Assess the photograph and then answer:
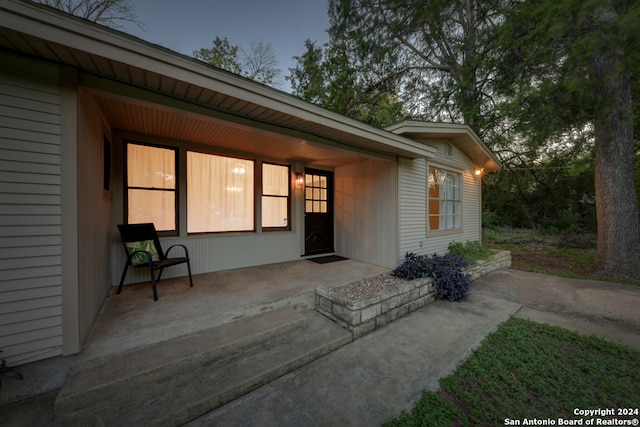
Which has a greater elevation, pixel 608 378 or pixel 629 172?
pixel 629 172

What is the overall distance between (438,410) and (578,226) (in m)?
14.2

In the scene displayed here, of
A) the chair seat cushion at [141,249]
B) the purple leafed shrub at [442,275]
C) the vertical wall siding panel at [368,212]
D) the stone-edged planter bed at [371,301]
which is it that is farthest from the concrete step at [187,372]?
the vertical wall siding panel at [368,212]

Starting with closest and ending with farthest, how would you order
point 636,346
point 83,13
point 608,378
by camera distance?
point 608,378
point 636,346
point 83,13

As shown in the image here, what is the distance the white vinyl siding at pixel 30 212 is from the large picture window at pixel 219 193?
2.21 metres

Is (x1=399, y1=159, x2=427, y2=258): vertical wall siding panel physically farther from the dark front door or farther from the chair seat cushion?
the chair seat cushion

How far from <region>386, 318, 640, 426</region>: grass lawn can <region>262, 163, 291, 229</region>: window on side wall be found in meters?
3.81

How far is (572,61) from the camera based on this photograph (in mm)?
4254

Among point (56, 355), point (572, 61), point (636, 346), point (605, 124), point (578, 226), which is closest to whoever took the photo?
point (56, 355)

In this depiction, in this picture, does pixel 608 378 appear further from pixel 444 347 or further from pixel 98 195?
pixel 98 195

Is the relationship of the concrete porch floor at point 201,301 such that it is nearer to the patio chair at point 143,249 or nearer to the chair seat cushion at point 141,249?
the patio chair at point 143,249

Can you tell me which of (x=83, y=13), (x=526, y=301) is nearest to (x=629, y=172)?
(x=526, y=301)

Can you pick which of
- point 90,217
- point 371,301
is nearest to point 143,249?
point 90,217

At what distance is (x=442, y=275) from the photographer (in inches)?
153

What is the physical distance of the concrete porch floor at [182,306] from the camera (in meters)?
1.76
